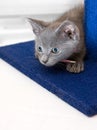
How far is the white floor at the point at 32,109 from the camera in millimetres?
683

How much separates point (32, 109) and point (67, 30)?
0.23 metres

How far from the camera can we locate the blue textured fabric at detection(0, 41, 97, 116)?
737 mm

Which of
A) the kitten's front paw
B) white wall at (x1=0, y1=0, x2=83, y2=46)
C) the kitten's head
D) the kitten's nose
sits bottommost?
white wall at (x1=0, y1=0, x2=83, y2=46)

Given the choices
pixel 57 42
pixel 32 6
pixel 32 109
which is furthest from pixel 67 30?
pixel 32 6

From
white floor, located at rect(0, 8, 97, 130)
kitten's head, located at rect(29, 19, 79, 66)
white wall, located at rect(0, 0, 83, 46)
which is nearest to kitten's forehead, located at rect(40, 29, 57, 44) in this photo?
kitten's head, located at rect(29, 19, 79, 66)

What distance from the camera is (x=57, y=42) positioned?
2.76 feet

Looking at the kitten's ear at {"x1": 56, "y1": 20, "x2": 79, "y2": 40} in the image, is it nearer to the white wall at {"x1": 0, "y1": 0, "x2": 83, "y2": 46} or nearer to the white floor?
the white floor

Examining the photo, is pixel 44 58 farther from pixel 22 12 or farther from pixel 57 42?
pixel 22 12

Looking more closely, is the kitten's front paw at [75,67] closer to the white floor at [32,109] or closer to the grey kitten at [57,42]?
the grey kitten at [57,42]

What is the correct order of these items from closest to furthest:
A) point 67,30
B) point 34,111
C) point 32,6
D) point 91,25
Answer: point 34,111 < point 67,30 < point 91,25 < point 32,6

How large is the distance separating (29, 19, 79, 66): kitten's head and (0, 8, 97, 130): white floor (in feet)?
0.28

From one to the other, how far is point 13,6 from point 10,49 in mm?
254

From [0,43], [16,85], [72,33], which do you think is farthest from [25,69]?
[0,43]

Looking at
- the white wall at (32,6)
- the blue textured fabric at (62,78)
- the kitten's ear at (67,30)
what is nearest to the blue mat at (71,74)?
the blue textured fabric at (62,78)
